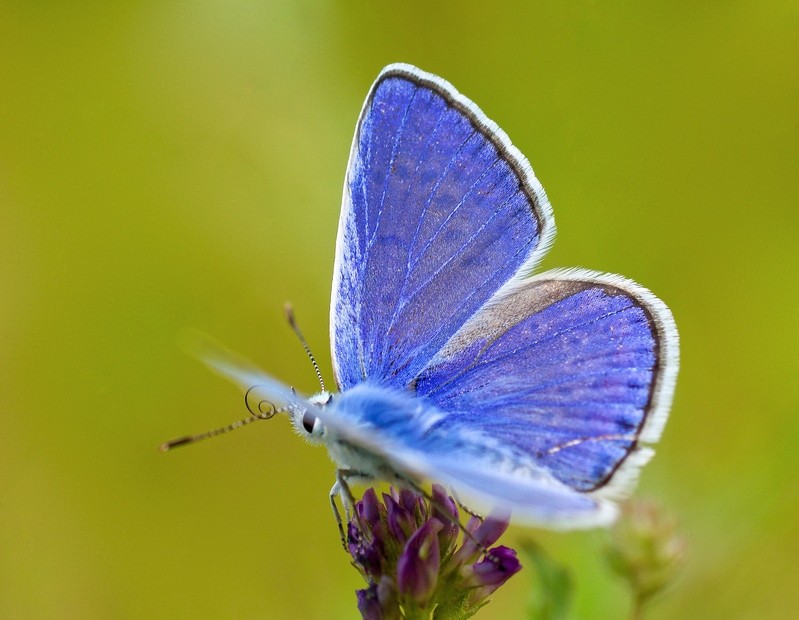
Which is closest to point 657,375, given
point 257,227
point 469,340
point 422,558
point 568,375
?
point 568,375

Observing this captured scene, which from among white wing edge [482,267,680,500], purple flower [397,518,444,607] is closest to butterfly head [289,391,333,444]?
purple flower [397,518,444,607]

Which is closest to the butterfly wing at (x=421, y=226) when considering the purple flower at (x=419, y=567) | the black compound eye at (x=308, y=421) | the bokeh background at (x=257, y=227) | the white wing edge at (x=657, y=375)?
the white wing edge at (x=657, y=375)

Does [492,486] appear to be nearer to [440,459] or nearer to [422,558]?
[440,459]

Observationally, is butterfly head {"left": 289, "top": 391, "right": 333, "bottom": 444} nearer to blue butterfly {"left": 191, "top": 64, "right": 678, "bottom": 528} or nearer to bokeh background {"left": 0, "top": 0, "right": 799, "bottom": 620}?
blue butterfly {"left": 191, "top": 64, "right": 678, "bottom": 528}

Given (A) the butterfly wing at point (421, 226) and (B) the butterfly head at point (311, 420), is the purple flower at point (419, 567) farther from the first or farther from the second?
(A) the butterfly wing at point (421, 226)

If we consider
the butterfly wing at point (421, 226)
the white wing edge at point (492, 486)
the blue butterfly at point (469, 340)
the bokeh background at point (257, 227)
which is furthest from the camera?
the bokeh background at point (257, 227)

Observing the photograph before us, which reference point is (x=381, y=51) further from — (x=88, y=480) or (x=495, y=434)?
(x=495, y=434)
